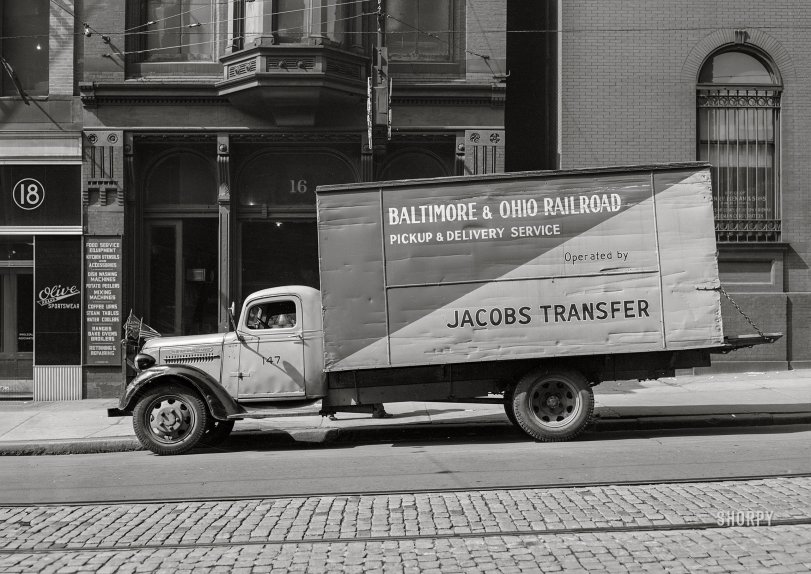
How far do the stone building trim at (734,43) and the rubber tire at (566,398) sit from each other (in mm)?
7838

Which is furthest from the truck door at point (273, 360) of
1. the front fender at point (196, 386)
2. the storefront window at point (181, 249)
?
the storefront window at point (181, 249)

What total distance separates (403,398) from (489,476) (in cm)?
252

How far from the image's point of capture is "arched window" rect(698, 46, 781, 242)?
51.5 feet

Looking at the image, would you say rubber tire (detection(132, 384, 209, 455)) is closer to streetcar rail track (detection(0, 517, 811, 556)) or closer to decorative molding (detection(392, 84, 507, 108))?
streetcar rail track (detection(0, 517, 811, 556))

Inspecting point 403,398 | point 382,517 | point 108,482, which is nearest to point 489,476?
point 382,517

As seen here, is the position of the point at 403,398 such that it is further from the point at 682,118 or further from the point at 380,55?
the point at 682,118

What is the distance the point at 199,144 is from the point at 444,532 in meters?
A: 11.5

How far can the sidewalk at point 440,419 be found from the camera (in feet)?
36.6

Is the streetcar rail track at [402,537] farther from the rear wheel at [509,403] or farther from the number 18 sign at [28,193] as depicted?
the number 18 sign at [28,193]

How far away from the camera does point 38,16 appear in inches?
622

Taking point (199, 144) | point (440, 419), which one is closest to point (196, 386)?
point (440, 419)

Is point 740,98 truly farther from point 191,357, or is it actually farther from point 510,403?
point 191,357

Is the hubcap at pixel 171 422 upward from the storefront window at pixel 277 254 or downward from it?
downward

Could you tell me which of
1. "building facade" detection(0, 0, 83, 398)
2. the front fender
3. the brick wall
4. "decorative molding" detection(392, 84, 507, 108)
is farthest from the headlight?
the brick wall
